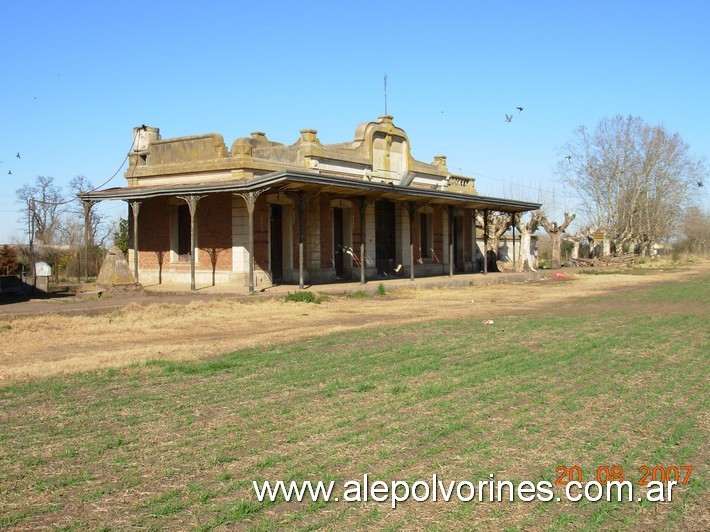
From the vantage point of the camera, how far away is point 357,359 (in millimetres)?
9516

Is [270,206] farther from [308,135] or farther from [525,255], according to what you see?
[525,255]

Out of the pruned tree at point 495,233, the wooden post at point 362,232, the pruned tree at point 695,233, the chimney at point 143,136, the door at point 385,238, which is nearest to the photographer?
the wooden post at point 362,232

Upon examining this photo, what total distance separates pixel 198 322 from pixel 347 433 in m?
9.22

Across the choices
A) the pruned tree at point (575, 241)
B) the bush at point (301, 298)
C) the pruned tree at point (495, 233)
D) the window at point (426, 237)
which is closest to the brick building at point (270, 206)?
the bush at point (301, 298)

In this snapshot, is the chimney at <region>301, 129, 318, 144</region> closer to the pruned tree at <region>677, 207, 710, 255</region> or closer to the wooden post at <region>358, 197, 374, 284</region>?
the wooden post at <region>358, 197, 374, 284</region>

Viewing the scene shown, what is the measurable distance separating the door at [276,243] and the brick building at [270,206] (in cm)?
3

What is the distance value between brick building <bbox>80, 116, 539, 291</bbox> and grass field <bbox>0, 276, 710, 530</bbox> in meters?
10.9

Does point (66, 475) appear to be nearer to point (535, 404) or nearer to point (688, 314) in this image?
point (535, 404)

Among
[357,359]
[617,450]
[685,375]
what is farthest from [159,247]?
[617,450]

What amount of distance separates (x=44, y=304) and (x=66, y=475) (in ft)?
42.8

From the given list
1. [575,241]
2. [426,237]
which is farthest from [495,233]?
[575,241]

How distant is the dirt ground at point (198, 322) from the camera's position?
1001 cm

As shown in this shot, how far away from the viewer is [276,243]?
78.3 feet

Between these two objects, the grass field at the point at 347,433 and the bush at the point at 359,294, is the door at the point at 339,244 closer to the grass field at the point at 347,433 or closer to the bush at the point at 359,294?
the bush at the point at 359,294
